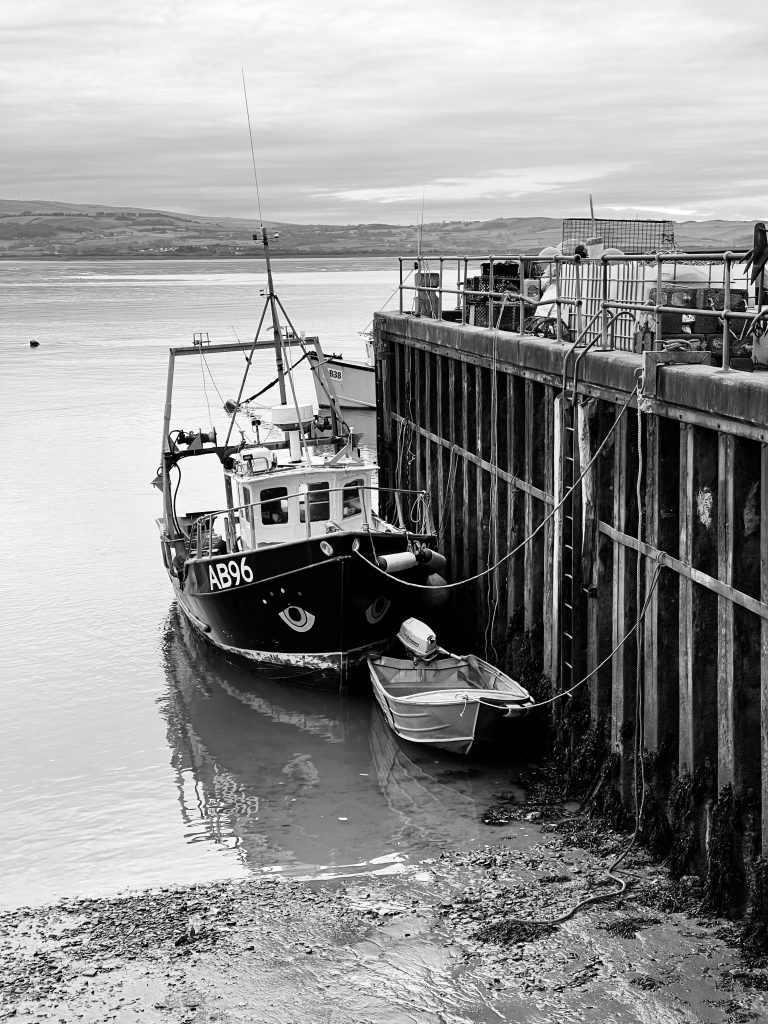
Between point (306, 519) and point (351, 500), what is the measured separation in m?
0.83

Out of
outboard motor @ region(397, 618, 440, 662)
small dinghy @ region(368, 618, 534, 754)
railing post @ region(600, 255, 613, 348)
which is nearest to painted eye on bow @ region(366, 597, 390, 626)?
small dinghy @ region(368, 618, 534, 754)

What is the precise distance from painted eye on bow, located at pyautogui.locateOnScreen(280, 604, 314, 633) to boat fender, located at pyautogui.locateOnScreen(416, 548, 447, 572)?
5.43 ft

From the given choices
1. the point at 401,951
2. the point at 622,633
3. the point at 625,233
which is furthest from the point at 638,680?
the point at 625,233

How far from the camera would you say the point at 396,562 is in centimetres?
1575

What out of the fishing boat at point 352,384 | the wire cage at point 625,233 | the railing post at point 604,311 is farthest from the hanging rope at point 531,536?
the fishing boat at point 352,384

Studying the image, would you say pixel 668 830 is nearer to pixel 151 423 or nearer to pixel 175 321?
pixel 151 423

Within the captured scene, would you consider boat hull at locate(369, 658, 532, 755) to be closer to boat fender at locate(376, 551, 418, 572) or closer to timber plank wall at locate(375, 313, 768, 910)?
timber plank wall at locate(375, 313, 768, 910)

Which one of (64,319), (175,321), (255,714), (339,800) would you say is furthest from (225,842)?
(64,319)

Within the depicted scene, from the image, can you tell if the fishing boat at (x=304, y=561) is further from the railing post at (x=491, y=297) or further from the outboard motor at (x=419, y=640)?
the railing post at (x=491, y=297)

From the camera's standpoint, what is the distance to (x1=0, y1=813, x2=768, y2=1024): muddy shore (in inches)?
347

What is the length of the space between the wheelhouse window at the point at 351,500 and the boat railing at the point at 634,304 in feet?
9.21

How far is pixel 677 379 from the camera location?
32.4 feet

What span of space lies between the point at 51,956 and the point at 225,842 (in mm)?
2669

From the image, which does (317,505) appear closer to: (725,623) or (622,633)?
(622,633)
